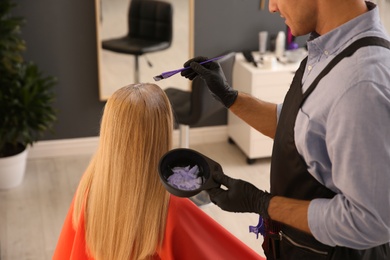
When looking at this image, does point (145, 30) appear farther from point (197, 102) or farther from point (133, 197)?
point (133, 197)

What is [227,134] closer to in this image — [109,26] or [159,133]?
[109,26]

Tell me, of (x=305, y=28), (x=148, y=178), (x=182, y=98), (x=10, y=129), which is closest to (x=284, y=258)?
(x=148, y=178)

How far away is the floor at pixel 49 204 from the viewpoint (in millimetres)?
3143

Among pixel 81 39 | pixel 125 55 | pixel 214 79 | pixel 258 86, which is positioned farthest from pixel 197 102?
pixel 214 79

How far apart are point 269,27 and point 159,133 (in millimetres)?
2724

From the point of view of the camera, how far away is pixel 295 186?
5.30ft

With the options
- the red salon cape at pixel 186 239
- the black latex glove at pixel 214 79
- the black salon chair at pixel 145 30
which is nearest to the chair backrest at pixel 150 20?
the black salon chair at pixel 145 30

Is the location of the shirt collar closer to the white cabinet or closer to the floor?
the floor

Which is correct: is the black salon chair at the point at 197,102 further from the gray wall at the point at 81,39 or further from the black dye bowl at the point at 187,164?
the black dye bowl at the point at 187,164

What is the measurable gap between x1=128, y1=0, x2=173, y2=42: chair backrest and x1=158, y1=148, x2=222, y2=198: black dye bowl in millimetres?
2362

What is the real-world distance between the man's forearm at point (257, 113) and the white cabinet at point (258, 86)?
1806mm

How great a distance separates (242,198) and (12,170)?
7.98ft

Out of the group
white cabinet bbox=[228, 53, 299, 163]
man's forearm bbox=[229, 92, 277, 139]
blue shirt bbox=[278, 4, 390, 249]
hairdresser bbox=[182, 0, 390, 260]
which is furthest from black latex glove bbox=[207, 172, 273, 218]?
white cabinet bbox=[228, 53, 299, 163]

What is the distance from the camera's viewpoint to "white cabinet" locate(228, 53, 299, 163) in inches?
153
